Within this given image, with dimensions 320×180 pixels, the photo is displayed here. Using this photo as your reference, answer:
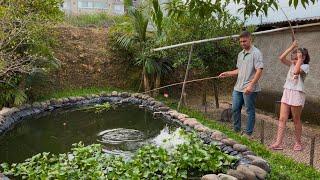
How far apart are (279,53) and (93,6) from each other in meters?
13.0

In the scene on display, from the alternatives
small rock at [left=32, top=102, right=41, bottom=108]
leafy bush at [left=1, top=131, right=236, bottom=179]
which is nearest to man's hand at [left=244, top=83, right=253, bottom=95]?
leafy bush at [left=1, top=131, right=236, bottom=179]

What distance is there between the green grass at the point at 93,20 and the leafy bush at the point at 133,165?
10.4 meters

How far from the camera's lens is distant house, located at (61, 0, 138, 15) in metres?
19.8

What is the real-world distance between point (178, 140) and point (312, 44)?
3.72m

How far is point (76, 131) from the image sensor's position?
8734 millimetres

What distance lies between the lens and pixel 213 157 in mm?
5988

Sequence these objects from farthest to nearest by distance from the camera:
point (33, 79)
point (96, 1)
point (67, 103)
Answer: point (96, 1) < point (67, 103) < point (33, 79)

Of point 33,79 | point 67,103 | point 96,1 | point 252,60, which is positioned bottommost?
point 67,103

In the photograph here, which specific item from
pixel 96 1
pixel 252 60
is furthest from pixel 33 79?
pixel 96 1

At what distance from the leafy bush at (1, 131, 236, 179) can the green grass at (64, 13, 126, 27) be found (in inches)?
409

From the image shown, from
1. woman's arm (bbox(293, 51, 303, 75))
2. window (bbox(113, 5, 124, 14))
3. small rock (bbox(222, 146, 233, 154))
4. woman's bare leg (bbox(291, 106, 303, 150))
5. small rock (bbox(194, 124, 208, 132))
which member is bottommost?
small rock (bbox(194, 124, 208, 132))

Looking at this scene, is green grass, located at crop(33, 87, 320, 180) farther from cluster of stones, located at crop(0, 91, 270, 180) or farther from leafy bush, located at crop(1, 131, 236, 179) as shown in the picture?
leafy bush, located at crop(1, 131, 236, 179)

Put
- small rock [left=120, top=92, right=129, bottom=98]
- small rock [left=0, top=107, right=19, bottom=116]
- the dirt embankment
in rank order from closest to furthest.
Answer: small rock [left=0, top=107, right=19, bottom=116]
small rock [left=120, top=92, right=129, bottom=98]
the dirt embankment

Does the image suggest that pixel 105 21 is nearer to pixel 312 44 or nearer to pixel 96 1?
pixel 96 1
